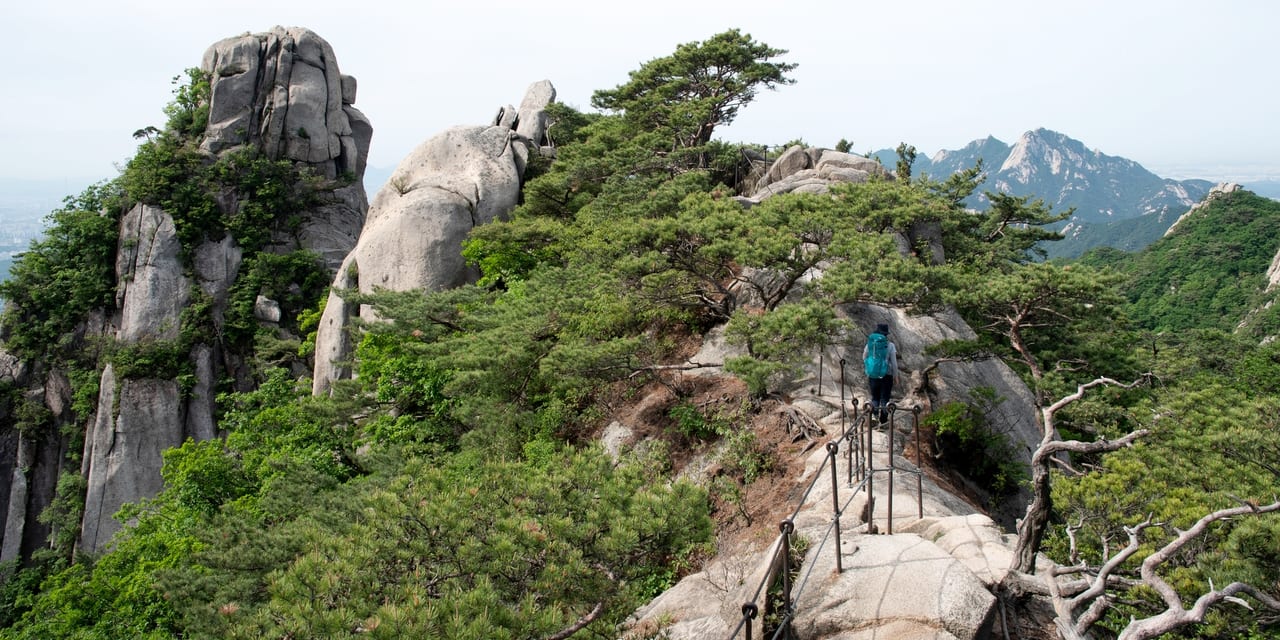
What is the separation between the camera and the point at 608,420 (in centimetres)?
1195

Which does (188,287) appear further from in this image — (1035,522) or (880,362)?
(1035,522)

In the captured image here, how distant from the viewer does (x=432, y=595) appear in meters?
5.41

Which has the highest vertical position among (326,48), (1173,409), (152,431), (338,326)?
(326,48)

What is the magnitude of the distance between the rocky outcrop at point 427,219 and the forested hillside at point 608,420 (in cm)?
123

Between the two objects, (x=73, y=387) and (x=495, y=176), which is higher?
(x=495, y=176)

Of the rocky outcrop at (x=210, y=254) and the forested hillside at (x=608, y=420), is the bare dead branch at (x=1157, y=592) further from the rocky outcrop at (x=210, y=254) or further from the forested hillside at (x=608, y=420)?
the rocky outcrop at (x=210, y=254)

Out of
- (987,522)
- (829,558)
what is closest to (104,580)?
(829,558)

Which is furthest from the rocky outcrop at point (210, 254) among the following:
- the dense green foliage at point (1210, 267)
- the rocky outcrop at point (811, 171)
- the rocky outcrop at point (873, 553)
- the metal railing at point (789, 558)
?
the dense green foliage at point (1210, 267)

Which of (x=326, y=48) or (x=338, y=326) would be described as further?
(x=326, y=48)

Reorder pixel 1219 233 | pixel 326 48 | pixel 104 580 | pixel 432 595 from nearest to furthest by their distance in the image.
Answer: pixel 432 595 < pixel 104 580 < pixel 326 48 < pixel 1219 233

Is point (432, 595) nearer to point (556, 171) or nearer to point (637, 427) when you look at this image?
point (637, 427)

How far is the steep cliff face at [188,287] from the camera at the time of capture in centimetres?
2462

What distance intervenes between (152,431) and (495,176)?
49.3 ft

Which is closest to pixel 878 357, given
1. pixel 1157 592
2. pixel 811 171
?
pixel 1157 592
